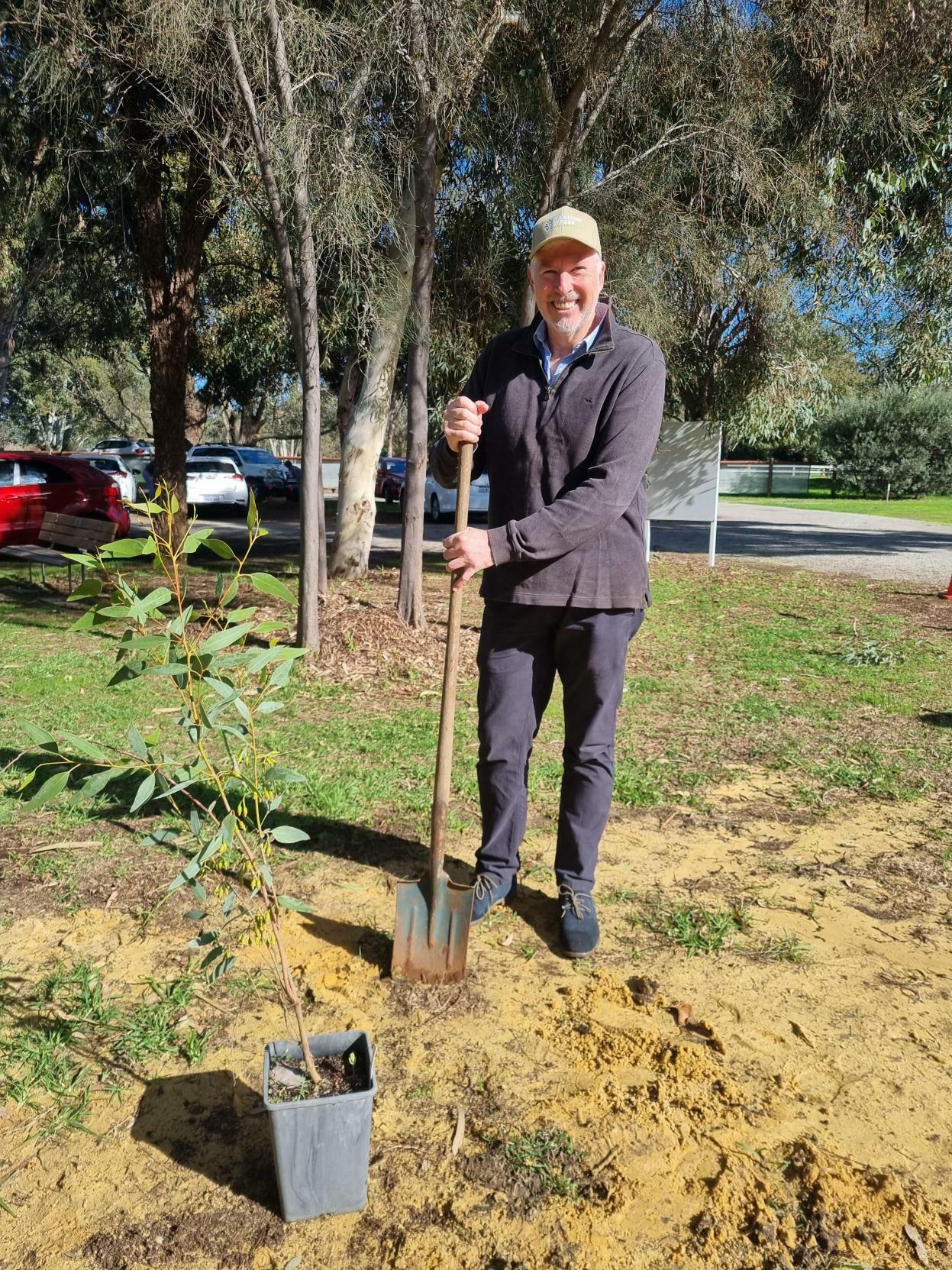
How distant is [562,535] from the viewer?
3080 mm

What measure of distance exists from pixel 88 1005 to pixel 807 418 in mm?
15593

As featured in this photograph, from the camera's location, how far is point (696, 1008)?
9.99ft

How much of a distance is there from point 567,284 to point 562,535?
2.61 feet

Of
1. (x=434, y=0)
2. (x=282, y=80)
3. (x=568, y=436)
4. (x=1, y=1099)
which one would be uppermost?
(x=434, y=0)

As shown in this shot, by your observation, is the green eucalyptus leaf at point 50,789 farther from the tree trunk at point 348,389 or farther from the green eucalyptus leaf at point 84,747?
the tree trunk at point 348,389

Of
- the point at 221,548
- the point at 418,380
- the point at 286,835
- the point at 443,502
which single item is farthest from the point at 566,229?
the point at 443,502

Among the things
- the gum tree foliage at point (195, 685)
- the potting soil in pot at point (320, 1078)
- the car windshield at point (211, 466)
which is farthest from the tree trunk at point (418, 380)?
the car windshield at point (211, 466)

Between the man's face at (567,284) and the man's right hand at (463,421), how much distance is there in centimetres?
37

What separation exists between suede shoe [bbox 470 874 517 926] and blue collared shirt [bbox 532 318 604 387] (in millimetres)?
1710

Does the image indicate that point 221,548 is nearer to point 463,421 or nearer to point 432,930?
point 463,421

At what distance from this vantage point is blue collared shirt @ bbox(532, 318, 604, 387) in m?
3.23

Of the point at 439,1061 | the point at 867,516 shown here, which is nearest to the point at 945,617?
the point at 439,1061

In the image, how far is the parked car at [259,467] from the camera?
28.4 meters

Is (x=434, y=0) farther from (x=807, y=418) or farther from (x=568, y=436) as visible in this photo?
(x=807, y=418)
